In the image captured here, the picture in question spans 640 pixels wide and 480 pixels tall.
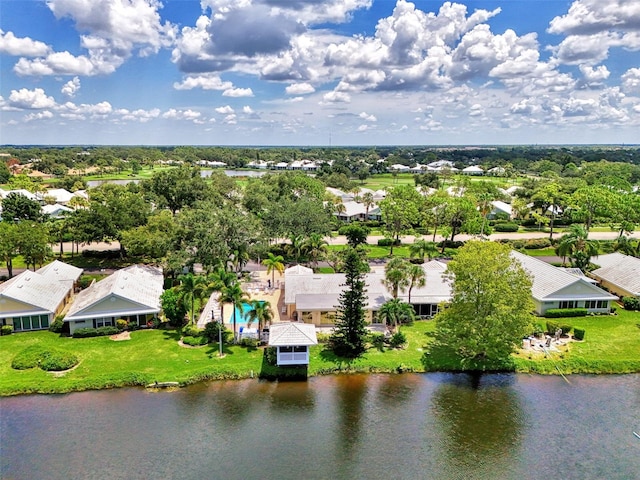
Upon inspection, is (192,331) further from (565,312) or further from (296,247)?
(565,312)

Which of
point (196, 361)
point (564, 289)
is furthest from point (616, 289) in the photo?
point (196, 361)

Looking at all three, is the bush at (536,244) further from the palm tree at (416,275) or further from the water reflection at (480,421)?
the water reflection at (480,421)

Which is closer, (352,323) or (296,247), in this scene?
(352,323)

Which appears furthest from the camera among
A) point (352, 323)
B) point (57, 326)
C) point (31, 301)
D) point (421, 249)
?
point (421, 249)

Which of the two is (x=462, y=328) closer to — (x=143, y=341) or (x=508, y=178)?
(x=143, y=341)

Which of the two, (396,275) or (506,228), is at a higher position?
(396,275)

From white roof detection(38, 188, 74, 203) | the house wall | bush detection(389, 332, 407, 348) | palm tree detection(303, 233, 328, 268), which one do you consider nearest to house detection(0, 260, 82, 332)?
palm tree detection(303, 233, 328, 268)

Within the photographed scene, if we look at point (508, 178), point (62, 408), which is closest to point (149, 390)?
point (62, 408)
